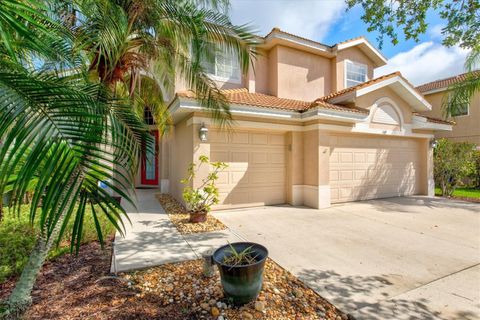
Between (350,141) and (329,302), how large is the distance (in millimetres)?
8404

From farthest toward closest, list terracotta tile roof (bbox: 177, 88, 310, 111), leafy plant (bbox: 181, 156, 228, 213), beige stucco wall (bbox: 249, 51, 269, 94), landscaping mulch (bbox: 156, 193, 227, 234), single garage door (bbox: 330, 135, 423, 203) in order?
beige stucco wall (bbox: 249, 51, 269, 94), single garage door (bbox: 330, 135, 423, 203), terracotta tile roof (bbox: 177, 88, 310, 111), leafy plant (bbox: 181, 156, 228, 213), landscaping mulch (bbox: 156, 193, 227, 234)

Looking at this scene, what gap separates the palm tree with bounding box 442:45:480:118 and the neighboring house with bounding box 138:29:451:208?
2.01 metres

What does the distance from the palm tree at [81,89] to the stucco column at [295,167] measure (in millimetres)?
3989

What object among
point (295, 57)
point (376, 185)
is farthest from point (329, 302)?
point (295, 57)

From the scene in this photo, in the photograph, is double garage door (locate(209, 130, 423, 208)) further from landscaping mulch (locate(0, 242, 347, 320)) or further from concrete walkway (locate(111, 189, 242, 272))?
landscaping mulch (locate(0, 242, 347, 320))

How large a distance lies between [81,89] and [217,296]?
3.39m

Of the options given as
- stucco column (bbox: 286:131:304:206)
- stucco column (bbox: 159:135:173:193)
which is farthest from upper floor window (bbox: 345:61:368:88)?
stucco column (bbox: 159:135:173:193)

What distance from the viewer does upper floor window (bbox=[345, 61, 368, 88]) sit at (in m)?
14.1

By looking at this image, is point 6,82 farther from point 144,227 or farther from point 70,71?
point 144,227

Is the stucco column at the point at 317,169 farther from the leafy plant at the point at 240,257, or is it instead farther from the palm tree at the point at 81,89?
the leafy plant at the point at 240,257

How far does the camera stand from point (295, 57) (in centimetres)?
1271

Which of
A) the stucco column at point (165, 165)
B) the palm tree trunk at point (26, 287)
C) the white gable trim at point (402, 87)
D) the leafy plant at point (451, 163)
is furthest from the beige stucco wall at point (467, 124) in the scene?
the palm tree trunk at point (26, 287)

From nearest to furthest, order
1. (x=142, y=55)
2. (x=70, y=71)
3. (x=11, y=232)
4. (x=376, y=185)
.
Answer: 1. (x=70, y=71)
2. (x=11, y=232)
3. (x=142, y=55)
4. (x=376, y=185)

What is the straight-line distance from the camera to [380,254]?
5.10m
